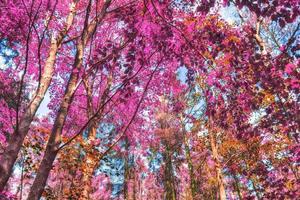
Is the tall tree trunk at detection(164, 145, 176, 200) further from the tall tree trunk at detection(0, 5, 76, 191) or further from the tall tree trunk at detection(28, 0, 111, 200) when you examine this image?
the tall tree trunk at detection(28, 0, 111, 200)

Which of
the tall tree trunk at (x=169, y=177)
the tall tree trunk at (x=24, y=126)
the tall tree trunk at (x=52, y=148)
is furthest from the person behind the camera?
the tall tree trunk at (x=169, y=177)

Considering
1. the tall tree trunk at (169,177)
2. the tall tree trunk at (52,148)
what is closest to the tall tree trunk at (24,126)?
the tall tree trunk at (52,148)

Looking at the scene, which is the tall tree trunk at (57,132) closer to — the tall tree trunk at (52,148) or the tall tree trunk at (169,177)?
the tall tree trunk at (52,148)

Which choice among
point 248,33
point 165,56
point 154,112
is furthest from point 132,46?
point 154,112

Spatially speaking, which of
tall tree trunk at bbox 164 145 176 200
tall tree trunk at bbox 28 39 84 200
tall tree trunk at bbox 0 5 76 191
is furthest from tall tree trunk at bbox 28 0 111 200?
tall tree trunk at bbox 164 145 176 200

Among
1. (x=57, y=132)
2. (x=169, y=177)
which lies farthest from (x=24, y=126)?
(x=169, y=177)

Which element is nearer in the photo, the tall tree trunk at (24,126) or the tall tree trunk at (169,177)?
the tall tree trunk at (24,126)

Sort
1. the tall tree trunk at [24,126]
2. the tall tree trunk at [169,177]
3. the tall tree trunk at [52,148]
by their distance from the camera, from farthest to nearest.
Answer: the tall tree trunk at [169,177] < the tall tree trunk at [24,126] < the tall tree trunk at [52,148]

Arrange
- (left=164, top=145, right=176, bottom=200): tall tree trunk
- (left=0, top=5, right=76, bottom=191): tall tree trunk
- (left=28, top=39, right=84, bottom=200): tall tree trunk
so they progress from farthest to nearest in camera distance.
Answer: (left=164, top=145, right=176, bottom=200): tall tree trunk < (left=0, top=5, right=76, bottom=191): tall tree trunk < (left=28, top=39, right=84, bottom=200): tall tree trunk

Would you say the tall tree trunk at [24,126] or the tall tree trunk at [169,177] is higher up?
the tall tree trunk at [169,177]

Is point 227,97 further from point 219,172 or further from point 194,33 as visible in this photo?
point 219,172

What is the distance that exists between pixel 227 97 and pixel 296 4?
2.34 meters

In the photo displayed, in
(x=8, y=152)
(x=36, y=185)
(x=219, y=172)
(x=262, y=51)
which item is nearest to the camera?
(x=36, y=185)

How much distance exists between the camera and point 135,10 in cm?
512
